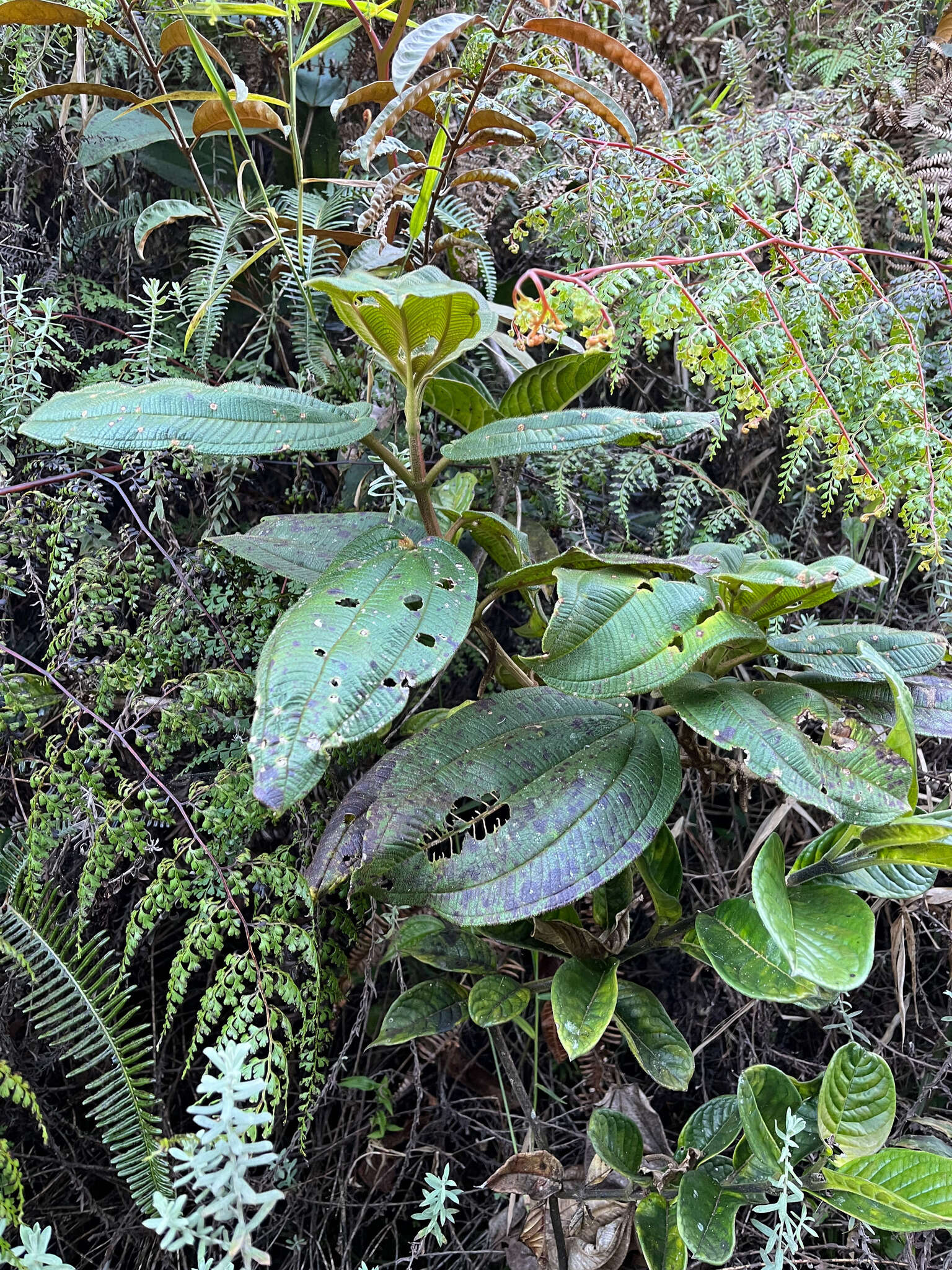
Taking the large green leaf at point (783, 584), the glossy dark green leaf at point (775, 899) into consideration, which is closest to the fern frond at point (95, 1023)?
the glossy dark green leaf at point (775, 899)

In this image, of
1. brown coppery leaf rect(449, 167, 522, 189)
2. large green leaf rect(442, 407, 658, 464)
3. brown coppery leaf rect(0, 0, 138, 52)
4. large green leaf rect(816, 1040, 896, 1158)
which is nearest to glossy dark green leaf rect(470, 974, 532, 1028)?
large green leaf rect(816, 1040, 896, 1158)

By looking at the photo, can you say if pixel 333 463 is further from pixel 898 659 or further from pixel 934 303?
pixel 934 303

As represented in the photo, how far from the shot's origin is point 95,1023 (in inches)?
34.5

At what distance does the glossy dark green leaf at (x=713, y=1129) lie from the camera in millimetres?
866

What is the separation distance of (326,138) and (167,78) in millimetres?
299

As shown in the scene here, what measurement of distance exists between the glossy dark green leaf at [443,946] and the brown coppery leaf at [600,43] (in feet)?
3.41

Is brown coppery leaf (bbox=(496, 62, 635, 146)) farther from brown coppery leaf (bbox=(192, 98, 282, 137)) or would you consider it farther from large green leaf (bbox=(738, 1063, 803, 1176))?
large green leaf (bbox=(738, 1063, 803, 1176))

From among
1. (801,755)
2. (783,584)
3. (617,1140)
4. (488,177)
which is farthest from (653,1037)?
(488,177)

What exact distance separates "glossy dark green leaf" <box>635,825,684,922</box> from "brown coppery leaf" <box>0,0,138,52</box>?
1.15 m

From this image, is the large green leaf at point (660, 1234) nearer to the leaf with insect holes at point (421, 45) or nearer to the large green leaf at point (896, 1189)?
the large green leaf at point (896, 1189)

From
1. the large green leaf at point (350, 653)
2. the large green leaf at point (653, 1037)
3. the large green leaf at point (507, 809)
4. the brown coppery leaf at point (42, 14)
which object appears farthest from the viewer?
the brown coppery leaf at point (42, 14)

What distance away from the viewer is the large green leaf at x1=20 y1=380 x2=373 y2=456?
0.76 m

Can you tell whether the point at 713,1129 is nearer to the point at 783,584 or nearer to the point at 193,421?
the point at 783,584

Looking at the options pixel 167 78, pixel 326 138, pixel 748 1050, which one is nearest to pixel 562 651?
pixel 748 1050
